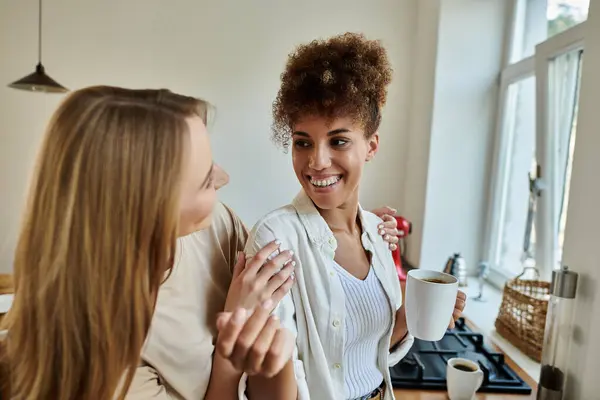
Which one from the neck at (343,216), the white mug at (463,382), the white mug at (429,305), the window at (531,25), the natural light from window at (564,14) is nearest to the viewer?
the white mug at (429,305)

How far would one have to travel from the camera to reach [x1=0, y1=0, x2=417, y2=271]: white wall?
259 cm

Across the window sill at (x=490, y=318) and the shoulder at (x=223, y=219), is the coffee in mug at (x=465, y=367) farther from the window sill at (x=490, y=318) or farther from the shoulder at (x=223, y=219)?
the shoulder at (x=223, y=219)

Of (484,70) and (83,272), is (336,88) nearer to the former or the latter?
(83,272)

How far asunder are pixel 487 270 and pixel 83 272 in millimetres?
1918

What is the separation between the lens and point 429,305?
790 millimetres

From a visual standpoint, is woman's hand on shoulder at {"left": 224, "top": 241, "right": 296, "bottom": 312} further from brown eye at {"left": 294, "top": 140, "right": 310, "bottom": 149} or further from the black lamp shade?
the black lamp shade

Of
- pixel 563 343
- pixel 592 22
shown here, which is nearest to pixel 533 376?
pixel 563 343

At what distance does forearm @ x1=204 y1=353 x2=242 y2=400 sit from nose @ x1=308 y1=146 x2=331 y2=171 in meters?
0.38

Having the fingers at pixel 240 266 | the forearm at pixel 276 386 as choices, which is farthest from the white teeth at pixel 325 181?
the forearm at pixel 276 386

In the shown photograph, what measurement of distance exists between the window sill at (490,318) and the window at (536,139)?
11 cm

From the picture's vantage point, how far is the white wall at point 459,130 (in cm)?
208

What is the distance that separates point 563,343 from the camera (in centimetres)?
115

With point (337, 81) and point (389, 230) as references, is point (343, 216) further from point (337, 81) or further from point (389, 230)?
point (337, 81)

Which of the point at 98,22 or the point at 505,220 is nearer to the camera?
the point at 505,220
